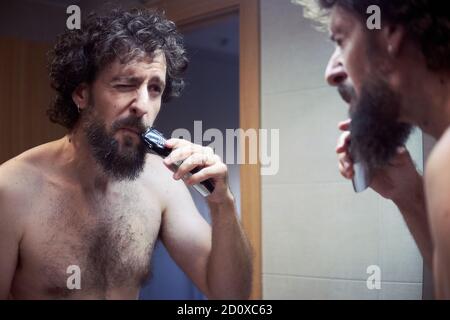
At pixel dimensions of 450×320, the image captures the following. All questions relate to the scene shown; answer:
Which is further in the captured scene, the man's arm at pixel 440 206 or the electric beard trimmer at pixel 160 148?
the electric beard trimmer at pixel 160 148

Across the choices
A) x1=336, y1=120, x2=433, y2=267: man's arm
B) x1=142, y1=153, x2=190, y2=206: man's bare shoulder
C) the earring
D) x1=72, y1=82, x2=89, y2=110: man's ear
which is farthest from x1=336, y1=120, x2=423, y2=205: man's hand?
x1=72, y1=82, x2=89, y2=110: man's ear

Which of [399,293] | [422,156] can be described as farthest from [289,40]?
[399,293]

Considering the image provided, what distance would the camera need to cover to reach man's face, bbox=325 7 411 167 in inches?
20.8

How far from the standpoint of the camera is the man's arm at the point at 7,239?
0.65 metres

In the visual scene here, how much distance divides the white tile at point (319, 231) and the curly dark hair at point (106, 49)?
240 millimetres

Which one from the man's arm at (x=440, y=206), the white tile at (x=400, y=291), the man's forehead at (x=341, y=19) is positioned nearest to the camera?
the man's arm at (x=440, y=206)

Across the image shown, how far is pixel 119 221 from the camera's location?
2.41 ft

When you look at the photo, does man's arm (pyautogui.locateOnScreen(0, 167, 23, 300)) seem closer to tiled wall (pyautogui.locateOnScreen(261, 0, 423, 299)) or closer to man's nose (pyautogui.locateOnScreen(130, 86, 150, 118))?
man's nose (pyautogui.locateOnScreen(130, 86, 150, 118))

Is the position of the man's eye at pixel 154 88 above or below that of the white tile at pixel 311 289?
above

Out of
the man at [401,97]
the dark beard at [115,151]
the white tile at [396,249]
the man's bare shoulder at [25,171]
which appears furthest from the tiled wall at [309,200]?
the man's bare shoulder at [25,171]

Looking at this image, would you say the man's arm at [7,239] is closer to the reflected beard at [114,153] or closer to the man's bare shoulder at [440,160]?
the reflected beard at [114,153]

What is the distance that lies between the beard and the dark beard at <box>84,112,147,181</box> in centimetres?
28

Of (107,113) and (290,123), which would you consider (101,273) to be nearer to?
(107,113)

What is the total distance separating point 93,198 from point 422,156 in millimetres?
449
